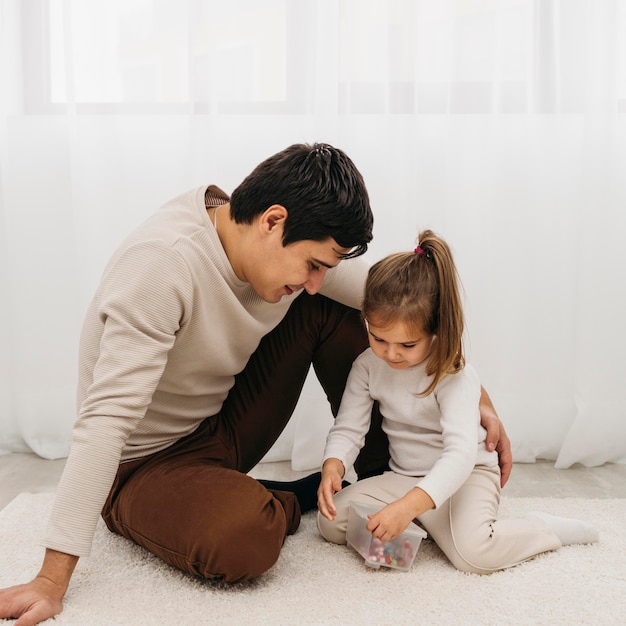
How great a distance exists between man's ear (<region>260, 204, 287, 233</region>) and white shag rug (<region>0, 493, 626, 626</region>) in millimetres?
593

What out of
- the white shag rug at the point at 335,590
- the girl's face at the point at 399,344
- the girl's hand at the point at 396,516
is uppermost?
the girl's face at the point at 399,344

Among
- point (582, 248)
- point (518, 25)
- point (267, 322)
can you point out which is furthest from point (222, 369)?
point (518, 25)

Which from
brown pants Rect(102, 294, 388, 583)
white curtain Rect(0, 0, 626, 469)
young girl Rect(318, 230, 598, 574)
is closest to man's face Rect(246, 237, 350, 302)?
young girl Rect(318, 230, 598, 574)

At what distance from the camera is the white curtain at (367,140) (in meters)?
1.92

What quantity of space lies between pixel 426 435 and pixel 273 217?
1.68ft

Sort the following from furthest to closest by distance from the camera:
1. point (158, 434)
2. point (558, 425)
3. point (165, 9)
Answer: point (558, 425)
point (165, 9)
point (158, 434)

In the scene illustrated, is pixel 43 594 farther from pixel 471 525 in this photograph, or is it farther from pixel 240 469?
pixel 471 525

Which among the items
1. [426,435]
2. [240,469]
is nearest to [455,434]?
[426,435]

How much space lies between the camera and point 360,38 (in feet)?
6.30

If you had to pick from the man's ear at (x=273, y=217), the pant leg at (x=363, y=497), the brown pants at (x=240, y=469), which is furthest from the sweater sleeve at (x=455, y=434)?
the man's ear at (x=273, y=217)

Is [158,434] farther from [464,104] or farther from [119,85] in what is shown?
[464,104]

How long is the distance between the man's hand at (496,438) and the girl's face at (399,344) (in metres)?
0.20

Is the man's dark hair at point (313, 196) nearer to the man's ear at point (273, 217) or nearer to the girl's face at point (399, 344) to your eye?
the man's ear at point (273, 217)

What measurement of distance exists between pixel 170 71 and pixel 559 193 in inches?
41.8
